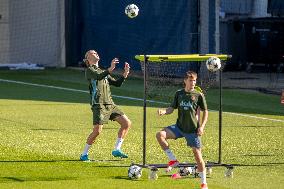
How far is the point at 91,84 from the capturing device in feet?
56.6

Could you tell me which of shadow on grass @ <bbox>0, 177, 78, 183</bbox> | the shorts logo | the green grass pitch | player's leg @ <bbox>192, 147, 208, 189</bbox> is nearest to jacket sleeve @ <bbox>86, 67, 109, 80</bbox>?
the green grass pitch

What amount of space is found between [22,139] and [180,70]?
1277cm

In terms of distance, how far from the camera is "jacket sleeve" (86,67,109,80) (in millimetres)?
16875

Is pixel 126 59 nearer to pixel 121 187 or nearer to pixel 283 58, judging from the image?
pixel 283 58

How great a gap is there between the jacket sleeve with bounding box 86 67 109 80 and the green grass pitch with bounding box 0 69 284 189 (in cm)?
146

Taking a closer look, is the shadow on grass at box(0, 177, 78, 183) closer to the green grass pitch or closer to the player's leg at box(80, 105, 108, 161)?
the green grass pitch

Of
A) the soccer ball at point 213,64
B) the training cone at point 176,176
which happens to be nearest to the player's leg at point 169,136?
the training cone at point 176,176

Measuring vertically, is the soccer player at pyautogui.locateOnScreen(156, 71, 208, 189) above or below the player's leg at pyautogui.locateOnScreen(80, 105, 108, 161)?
above

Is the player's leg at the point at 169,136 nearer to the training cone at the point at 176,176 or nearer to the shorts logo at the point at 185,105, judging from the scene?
the training cone at the point at 176,176

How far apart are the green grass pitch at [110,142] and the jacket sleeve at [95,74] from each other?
1.46 meters

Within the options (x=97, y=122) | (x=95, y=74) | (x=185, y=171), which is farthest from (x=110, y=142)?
(x=185, y=171)

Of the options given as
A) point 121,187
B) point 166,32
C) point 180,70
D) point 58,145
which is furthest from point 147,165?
point 166,32

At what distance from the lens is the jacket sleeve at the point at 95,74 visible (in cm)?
1688

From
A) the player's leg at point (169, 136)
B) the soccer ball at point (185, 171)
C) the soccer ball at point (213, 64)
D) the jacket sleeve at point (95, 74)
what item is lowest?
the soccer ball at point (185, 171)
